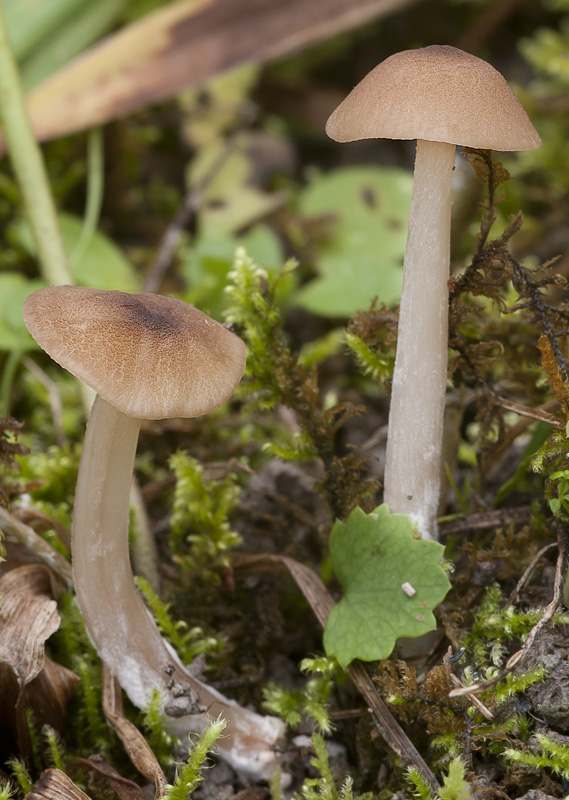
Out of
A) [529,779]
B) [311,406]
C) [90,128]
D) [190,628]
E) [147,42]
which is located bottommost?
[190,628]

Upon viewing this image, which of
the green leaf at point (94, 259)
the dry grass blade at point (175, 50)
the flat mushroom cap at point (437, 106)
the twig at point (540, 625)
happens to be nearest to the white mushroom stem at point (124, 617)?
the twig at point (540, 625)

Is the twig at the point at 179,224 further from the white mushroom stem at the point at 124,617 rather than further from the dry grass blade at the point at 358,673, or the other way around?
the white mushroom stem at the point at 124,617

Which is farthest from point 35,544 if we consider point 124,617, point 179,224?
point 179,224

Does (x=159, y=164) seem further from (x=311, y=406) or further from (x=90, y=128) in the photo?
(x=311, y=406)

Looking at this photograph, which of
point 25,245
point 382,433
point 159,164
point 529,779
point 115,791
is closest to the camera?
point 529,779

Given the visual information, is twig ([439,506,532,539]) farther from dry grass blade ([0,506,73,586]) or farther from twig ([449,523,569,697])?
dry grass blade ([0,506,73,586])

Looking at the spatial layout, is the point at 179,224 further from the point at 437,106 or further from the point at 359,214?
the point at 437,106

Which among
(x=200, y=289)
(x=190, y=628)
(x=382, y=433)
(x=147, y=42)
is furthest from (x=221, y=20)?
(x=190, y=628)
